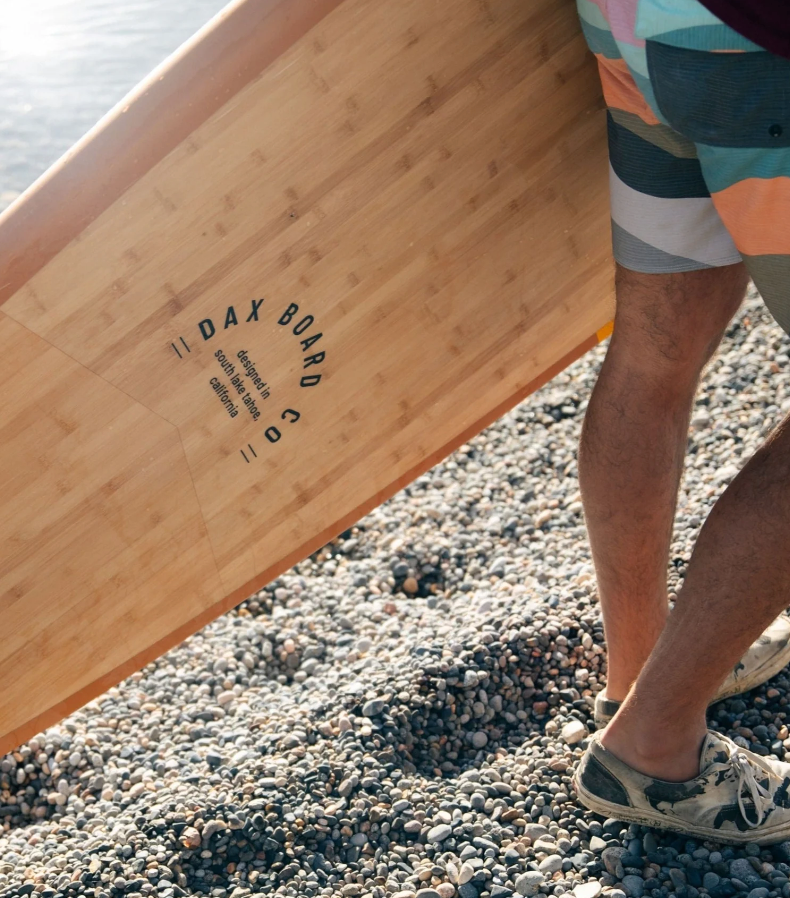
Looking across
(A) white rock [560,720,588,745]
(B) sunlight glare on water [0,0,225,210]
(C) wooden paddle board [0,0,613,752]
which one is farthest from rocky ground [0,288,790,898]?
(B) sunlight glare on water [0,0,225,210]

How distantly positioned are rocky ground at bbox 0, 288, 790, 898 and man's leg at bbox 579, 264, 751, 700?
0.85 feet

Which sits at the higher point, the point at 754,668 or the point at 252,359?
the point at 252,359

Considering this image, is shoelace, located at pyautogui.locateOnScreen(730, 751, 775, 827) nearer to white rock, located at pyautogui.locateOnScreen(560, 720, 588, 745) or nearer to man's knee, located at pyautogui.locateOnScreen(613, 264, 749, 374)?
white rock, located at pyautogui.locateOnScreen(560, 720, 588, 745)

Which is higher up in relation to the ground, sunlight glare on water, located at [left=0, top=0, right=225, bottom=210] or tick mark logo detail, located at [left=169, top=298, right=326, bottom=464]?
sunlight glare on water, located at [left=0, top=0, right=225, bottom=210]

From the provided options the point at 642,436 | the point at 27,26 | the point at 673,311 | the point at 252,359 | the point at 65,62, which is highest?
the point at 27,26

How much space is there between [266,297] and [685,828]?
3.55 feet

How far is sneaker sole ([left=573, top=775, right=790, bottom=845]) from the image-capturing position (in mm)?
1581

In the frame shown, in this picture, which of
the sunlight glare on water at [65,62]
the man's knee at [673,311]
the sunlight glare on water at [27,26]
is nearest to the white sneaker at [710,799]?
the man's knee at [673,311]

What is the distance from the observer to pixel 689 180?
54.8 inches

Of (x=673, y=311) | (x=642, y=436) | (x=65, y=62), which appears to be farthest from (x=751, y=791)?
(x=65, y=62)

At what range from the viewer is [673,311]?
4.80 ft

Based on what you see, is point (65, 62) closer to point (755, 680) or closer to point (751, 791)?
point (755, 680)

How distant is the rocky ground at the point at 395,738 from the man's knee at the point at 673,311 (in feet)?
2.37

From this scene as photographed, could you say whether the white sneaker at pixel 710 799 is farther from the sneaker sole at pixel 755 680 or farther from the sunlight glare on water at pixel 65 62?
the sunlight glare on water at pixel 65 62
